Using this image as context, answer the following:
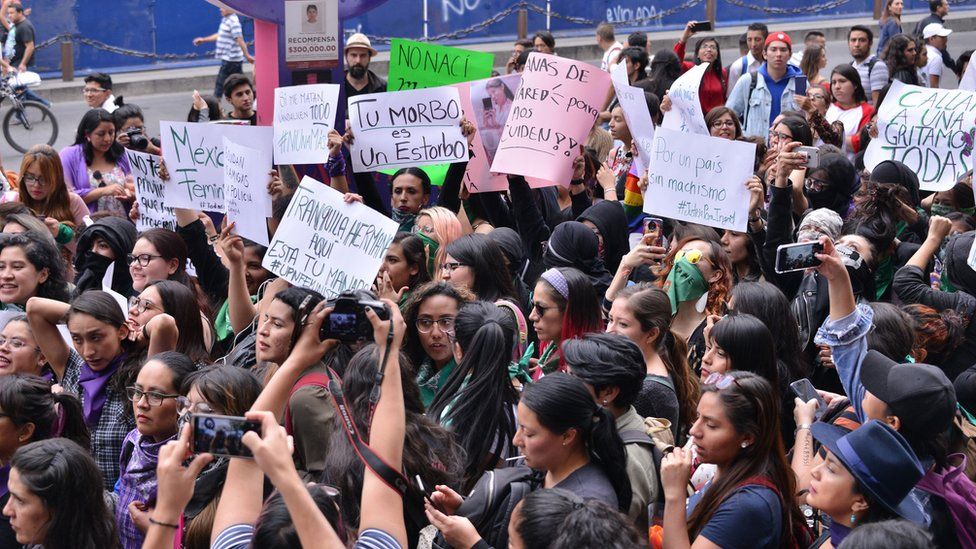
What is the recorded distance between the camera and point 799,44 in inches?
936

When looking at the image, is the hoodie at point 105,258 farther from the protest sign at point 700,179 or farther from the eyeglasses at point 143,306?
the protest sign at point 700,179

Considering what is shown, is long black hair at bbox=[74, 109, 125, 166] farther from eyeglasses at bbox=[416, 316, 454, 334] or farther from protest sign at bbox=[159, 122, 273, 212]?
eyeglasses at bbox=[416, 316, 454, 334]

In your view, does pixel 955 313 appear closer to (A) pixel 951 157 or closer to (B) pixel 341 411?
(A) pixel 951 157

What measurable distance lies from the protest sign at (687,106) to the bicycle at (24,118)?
390 inches

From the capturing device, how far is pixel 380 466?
3230 mm

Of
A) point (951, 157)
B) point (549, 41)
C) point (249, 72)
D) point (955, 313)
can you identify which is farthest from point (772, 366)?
point (249, 72)

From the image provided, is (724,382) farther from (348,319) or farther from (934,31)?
(934,31)

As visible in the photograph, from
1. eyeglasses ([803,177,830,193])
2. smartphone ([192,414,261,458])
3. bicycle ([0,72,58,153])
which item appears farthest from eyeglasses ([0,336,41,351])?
bicycle ([0,72,58,153])

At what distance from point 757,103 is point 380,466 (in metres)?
7.86

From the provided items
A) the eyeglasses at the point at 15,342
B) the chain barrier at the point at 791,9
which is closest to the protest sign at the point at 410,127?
the eyeglasses at the point at 15,342

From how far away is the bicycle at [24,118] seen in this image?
15258 mm

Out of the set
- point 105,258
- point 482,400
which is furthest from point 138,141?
point 482,400

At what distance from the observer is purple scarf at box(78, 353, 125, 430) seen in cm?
498

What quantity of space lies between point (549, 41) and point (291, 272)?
8.30m
